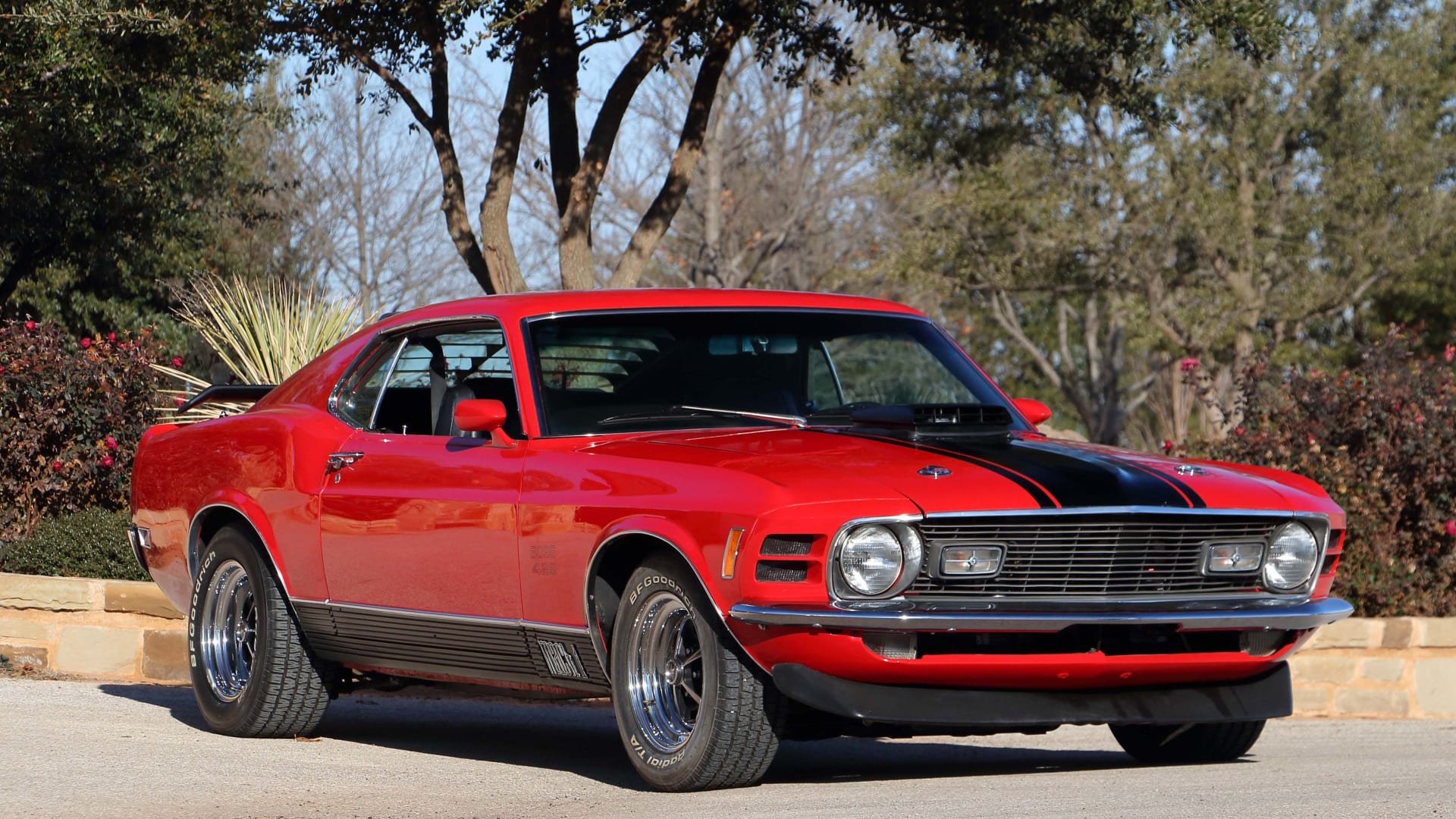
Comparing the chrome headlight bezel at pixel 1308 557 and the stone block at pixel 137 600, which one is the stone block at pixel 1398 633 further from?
the stone block at pixel 137 600

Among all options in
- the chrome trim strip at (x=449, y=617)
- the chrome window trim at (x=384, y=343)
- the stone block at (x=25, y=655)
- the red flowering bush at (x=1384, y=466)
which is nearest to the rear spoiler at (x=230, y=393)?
the chrome window trim at (x=384, y=343)

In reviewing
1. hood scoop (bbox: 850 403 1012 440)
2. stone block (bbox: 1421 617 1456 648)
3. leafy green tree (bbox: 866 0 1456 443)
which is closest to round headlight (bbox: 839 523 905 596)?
hood scoop (bbox: 850 403 1012 440)

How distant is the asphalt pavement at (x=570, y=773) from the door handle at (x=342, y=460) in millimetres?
1068

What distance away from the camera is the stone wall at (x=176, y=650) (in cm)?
1041

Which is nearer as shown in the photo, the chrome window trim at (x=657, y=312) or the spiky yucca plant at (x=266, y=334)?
the chrome window trim at (x=657, y=312)

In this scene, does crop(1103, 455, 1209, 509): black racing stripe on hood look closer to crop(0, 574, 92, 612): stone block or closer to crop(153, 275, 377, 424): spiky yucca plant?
crop(0, 574, 92, 612): stone block

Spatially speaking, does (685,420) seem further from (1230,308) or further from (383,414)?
(1230,308)

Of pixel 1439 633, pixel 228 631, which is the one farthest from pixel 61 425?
pixel 1439 633

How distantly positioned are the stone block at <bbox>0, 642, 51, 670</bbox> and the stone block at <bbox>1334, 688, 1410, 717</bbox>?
275 inches

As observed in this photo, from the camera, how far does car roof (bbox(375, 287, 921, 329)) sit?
686 centimetres

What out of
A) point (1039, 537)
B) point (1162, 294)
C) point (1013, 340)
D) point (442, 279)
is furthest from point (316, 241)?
point (1039, 537)

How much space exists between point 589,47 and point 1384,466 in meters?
6.90

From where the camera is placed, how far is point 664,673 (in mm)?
5910

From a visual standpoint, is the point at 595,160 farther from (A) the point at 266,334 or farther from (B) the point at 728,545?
(B) the point at 728,545
